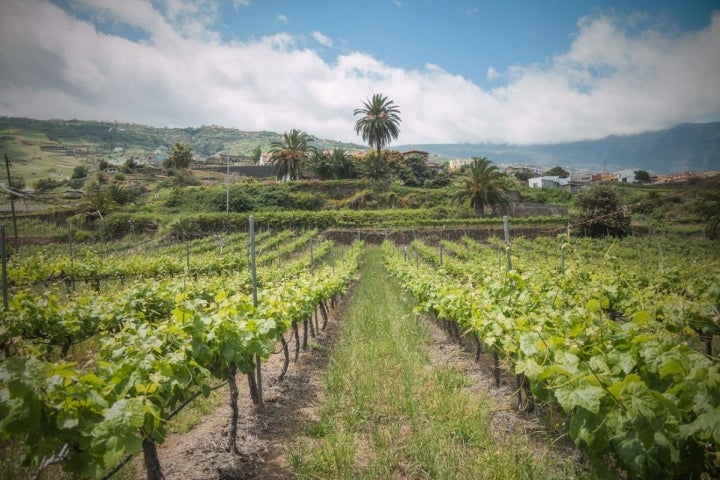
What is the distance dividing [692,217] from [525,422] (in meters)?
46.5

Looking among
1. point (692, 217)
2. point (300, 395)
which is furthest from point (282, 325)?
point (692, 217)

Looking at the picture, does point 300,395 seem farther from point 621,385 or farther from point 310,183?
point 310,183

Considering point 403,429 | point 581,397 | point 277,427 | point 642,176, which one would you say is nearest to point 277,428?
point 277,427

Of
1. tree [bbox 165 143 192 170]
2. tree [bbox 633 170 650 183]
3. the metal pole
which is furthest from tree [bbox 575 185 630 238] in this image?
tree [bbox 633 170 650 183]

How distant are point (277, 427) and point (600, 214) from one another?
1443 inches

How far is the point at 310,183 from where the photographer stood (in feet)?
151

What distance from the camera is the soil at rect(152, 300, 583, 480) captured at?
3.48 metres

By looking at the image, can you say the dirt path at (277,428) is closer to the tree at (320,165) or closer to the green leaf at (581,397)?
the green leaf at (581,397)

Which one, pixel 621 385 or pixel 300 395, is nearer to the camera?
pixel 621 385

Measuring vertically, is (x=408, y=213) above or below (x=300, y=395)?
above

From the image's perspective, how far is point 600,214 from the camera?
33.0 m

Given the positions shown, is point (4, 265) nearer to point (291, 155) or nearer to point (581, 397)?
point (581, 397)

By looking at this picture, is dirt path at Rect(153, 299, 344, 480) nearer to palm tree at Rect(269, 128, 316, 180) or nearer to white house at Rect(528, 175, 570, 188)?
palm tree at Rect(269, 128, 316, 180)

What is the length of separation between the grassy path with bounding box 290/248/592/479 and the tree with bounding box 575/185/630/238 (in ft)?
103
